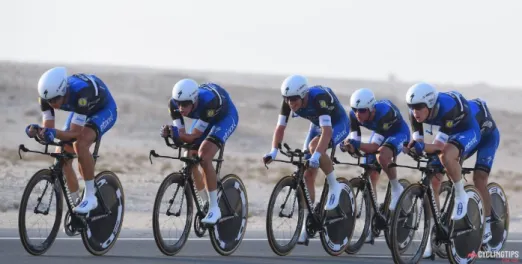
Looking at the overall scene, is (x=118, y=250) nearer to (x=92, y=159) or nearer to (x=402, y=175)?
(x=92, y=159)

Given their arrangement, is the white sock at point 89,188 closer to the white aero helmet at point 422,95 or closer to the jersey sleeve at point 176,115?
the jersey sleeve at point 176,115

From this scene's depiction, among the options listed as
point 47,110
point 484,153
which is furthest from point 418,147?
point 47,110

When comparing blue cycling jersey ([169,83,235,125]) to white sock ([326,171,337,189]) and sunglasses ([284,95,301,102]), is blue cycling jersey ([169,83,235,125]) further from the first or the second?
white sock ([326,171,337,189])

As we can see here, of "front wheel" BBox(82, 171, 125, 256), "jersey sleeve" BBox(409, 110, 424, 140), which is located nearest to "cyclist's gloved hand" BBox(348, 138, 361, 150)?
"jersey sleeve" BBox(409, 110, 424, 140)

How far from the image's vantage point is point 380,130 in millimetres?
14430

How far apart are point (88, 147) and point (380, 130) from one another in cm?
356

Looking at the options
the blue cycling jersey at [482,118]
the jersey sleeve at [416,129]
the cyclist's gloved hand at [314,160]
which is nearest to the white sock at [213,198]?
the cyclist's gloved hand at [314,160]

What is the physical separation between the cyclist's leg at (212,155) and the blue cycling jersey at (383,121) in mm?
1814

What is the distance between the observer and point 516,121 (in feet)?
214

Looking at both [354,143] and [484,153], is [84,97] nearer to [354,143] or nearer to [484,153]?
[354,143]

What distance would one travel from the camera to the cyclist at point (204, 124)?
12.7 meters

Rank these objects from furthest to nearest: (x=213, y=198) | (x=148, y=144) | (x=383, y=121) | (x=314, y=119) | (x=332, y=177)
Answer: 1. (x=148, y=144)
2. (x=383, y=121)
3. (x=314, y=119)
4. (x=332, y=177)
5. (x=213, y=198)

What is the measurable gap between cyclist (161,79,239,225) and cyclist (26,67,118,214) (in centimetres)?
64

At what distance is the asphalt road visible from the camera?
12.2 m
